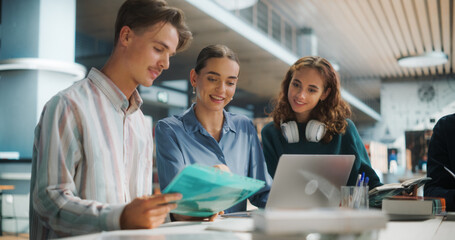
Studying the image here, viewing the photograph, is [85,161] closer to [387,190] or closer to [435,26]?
[387,190]

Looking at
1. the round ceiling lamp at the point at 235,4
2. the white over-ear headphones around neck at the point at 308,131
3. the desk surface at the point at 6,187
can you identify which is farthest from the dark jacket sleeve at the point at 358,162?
the round ceiling lamp at the point at 235,4

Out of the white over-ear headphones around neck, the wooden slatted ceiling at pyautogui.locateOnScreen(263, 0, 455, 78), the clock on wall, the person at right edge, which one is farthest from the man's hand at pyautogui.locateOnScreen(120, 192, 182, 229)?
the clock on wall

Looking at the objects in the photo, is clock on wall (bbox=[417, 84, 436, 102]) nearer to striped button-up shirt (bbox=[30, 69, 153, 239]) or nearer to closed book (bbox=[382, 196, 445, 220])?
closed book (bbox=[382, 196, 445, 220])

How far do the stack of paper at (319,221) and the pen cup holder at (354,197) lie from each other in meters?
0.65

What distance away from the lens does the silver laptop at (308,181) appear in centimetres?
132

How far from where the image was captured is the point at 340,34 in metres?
7.23

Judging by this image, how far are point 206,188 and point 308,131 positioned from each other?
3.56 ft

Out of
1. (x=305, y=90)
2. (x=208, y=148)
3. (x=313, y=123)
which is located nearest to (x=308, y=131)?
(x=313, y=123)

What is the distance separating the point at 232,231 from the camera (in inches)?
46.9

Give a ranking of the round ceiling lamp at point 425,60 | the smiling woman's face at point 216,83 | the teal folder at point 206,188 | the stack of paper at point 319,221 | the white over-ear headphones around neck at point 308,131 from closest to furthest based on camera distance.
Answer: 1. the stack of paper at point 319,221
2. the teal folder at point 206,188
3. the smiling woman's face at point 216,83
4. the white over-ear headphones around neck at point 308,131
5. the round ceiling lamp at point 425,60

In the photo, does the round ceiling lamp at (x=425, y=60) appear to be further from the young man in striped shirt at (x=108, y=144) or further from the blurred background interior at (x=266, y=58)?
the young man in striped shirt at (x=108, y=144)

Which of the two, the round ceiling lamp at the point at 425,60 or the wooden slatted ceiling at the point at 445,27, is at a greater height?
the wooden slatted ceiling at the point at 445,27

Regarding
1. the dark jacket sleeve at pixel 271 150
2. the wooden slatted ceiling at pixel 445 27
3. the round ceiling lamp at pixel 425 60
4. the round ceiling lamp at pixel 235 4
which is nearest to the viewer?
the dark jacket sleeve at pixel 271 150

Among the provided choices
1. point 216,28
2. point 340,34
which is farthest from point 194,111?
point 340,34
